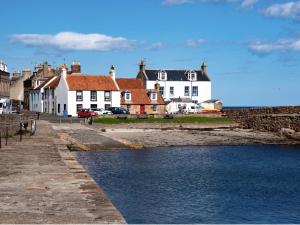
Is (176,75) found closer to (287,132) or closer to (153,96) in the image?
(153,96)

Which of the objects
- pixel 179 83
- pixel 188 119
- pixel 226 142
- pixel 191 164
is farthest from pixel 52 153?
pixel 179 83

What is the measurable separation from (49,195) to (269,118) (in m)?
62.5

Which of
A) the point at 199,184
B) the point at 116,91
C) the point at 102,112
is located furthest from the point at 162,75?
the point at 199,184

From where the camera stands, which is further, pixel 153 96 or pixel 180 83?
pixel 180 83

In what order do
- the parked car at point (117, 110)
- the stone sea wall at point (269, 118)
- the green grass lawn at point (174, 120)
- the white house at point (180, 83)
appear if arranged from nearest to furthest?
the green grass lawn at point (174, 120)
the stone sea wall at point (269, 118)
the parked car at point (117, 110)
the white house at point (180, 83)

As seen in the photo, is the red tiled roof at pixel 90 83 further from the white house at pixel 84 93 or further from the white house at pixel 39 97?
the white house at pixel 39 97

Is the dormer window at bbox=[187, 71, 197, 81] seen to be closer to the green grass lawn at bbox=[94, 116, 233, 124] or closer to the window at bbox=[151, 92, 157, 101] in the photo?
the window at bbox=[151, 92, 157, 101]

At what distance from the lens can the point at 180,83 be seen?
10769 cm

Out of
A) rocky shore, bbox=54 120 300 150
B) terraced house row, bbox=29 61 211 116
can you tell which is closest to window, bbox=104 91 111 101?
terraced house row, bbox=29 61 211 116

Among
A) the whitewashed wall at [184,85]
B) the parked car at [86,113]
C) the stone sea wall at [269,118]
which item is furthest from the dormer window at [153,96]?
the whitewashed wall at [184,85]

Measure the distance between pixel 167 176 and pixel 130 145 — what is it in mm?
16790

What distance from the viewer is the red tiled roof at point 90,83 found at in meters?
86.0

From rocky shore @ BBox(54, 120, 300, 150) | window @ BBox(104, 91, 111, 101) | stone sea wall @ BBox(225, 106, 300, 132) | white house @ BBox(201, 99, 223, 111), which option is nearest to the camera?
rocky shore @ BBox(54, 120, 300, 150)

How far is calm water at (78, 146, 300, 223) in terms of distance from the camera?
63.6 ft
